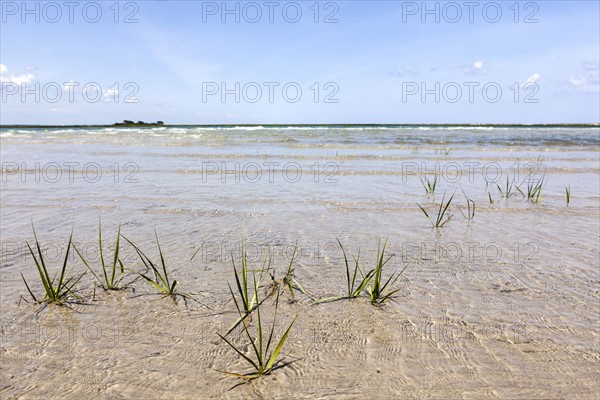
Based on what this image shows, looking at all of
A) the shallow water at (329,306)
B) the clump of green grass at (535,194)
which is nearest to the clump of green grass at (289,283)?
the shallow water at (329,306)

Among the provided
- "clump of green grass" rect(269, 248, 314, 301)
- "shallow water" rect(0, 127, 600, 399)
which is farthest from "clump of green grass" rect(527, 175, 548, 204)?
"clump of green grass" rect(269, 248, 314, 301)

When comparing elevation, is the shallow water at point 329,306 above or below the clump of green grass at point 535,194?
below

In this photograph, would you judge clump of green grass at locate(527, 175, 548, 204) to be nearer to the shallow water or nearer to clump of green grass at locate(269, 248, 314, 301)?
the shallow water

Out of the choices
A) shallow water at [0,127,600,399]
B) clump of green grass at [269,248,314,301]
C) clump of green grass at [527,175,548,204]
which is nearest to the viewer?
shallow water at [0,127,600,399]

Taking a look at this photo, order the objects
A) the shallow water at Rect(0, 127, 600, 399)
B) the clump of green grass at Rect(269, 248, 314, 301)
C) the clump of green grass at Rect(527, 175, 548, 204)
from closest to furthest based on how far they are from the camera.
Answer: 1. the shallow water at Rect(0, 127, 600, 399)
2. the clump of green grass at Rect(269, 248, 314, 301)
3. the clump of green grass at Rect(527, 175, 548, 204)

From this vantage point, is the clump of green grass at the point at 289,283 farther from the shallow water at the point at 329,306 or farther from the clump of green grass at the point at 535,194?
the clump of green grass at the point at 535,194

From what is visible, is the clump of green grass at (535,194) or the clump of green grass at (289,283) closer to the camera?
the clump of green grass at (289,283)

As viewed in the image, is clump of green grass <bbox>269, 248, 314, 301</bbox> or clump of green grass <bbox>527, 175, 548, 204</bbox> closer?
clump of green grass <bbox>269, 248, 314, 301</bbox>

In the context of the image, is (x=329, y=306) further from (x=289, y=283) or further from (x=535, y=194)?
(x=535, y=194)

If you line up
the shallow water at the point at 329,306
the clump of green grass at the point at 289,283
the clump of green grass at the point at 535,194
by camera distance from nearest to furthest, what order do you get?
1. the shallow water at the point at 329,306
2. the clump of green grass at the point at 289,283
3. the clump of green grass at the point at 535,194

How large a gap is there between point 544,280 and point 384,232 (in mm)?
1676

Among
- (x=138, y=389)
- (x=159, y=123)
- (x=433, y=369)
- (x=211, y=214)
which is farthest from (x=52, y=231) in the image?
(x=159, y=123)

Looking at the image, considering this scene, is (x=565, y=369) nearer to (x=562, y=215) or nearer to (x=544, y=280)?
(x=544, y=280)

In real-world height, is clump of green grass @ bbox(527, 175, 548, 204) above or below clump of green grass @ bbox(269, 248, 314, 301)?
above
